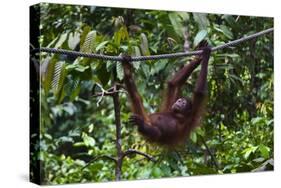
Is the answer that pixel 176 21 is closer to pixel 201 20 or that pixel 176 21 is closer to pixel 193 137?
pixel 201 20

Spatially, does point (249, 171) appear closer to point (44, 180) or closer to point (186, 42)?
point (186, 42)

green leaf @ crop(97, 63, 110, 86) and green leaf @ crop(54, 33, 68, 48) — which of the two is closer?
green leaf @ crop(54, 33, 68, 48)

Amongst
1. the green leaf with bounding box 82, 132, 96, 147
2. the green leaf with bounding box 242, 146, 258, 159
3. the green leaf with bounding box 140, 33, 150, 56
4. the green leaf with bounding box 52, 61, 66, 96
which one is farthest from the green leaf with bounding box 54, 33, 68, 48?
the green leaf with bounding box 242, 146, 258, 159

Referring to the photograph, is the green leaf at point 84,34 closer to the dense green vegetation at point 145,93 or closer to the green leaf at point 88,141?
the dense green vegetation at point 145,93

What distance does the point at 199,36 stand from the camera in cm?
466

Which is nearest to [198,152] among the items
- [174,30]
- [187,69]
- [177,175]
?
[177,175]

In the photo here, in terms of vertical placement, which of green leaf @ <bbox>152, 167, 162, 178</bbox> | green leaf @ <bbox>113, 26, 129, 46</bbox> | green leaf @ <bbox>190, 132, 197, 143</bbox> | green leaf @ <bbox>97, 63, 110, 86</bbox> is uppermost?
green leaf @ <bbox>113, 26, 129, 46</bbox>

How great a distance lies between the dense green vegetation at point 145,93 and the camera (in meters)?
4.29

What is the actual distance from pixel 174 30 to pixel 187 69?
30 centimetres

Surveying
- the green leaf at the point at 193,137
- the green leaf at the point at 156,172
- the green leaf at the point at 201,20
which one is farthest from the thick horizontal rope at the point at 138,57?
the green leaf at the point at 156,172

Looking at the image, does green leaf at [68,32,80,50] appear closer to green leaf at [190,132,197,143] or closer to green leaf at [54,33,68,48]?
green leaf at [54,33,68,48]

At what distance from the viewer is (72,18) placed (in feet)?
14.8

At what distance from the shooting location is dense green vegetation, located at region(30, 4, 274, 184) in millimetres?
4293

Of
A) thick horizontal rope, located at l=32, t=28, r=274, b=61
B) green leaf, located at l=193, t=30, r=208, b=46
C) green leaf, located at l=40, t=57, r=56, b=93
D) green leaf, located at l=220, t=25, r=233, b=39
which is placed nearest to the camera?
green leaf, located at l=40, t=57, r=56, b=93
